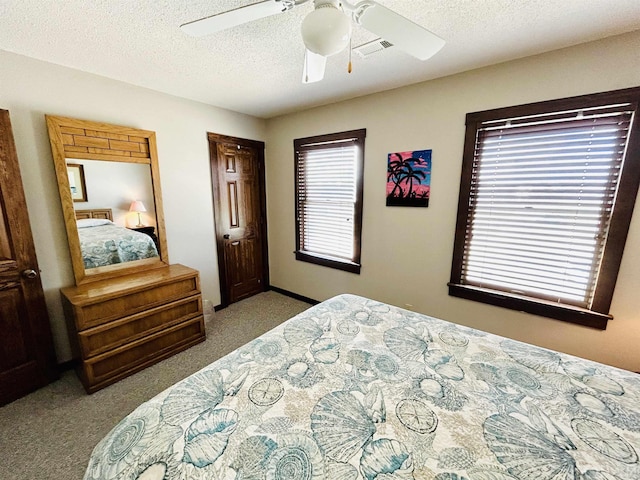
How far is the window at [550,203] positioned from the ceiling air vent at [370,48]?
96 centimetres

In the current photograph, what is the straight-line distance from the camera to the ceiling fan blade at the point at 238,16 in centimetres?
106

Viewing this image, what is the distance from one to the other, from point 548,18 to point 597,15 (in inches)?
9.9

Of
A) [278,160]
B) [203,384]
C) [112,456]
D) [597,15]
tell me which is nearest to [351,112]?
[278,160]

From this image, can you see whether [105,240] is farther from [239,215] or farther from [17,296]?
[239,215]

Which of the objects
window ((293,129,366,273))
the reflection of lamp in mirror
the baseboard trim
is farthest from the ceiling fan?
the baseboard trim

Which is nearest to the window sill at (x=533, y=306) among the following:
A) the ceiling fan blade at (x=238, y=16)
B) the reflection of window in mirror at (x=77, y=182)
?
the ceiling fan blade at (x=238, y=16)

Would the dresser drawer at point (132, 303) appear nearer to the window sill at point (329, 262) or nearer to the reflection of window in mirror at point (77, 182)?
the reflection of window in mirror at point (77, 182)

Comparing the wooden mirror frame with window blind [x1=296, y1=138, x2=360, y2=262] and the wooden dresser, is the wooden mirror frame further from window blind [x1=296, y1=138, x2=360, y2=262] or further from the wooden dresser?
window blind [x1=296, y1=138, x2=360, y2=262]

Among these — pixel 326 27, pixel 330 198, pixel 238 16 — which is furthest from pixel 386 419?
pixel 330 198

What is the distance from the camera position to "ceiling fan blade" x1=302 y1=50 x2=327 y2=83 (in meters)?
1.42

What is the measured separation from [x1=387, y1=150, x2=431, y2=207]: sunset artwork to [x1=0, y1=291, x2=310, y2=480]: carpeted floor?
7.05 feet

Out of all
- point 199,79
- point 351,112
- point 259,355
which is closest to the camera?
point 259,355

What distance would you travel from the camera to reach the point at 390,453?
2.68 ft

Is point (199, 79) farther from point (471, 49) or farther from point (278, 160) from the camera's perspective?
point (471, 49)
